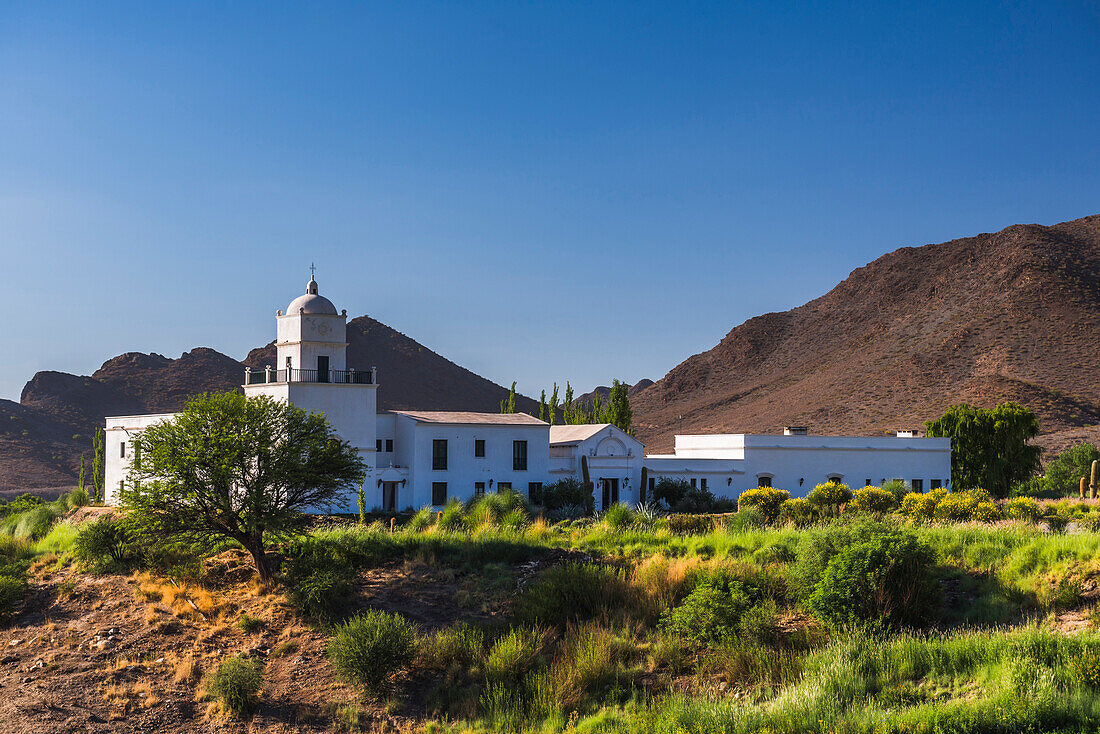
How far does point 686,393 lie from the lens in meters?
117

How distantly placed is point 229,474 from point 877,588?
15.1m

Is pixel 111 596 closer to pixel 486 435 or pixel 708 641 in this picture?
pixel 708 641

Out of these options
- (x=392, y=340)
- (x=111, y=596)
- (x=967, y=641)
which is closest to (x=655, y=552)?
(x=967, y=641)

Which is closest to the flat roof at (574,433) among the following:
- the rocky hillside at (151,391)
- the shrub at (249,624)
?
the shrub at (249,624)

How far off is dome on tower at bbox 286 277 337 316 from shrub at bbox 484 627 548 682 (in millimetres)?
25460

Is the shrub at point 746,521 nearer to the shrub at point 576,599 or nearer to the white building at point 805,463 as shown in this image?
the shrub at point 576,599

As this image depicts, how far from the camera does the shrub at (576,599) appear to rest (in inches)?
712

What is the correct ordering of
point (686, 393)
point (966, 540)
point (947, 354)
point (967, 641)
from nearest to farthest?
1. point (967, 641)
2. point (966, 540)
3. point (947, 354)
4. point (686, 393)

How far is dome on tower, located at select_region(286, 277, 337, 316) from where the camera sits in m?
39.4

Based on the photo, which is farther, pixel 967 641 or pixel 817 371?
pixel 817 371

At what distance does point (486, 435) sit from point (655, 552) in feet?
68.8

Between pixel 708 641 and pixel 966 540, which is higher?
pixel 966 540

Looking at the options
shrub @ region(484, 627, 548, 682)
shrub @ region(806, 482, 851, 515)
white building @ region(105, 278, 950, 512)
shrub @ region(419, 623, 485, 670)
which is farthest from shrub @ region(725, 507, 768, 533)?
white building @ region(105, 278, 950, 512)

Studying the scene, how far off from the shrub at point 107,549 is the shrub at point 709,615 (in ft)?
51.9
